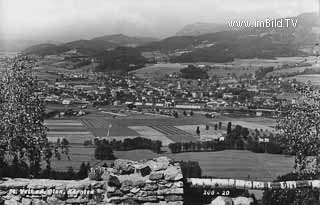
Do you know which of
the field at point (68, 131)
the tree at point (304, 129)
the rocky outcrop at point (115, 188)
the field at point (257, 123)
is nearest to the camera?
the rocky outcrop at point (115, 188)

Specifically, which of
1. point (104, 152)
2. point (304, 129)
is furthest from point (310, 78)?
point (104, 152)

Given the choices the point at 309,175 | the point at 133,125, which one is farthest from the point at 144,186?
the point at 133,125

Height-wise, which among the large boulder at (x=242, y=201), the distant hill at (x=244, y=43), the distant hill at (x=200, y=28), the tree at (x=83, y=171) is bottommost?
the tree at (x=83, y=171)

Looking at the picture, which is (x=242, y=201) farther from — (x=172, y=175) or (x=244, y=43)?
(x=244, y=43)

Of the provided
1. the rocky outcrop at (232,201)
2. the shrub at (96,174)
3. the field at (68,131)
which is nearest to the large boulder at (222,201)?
the rocky outcrop at (232,201)

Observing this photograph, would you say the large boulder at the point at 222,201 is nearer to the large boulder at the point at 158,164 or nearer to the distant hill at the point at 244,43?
the large boulder at the point at 158,164

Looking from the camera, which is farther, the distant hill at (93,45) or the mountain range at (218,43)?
the distant hill at (93,45)

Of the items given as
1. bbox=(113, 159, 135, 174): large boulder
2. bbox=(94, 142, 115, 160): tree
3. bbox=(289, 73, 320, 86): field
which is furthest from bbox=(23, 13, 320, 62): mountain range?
bbox=(113, 159, 135, 174): large boulder
